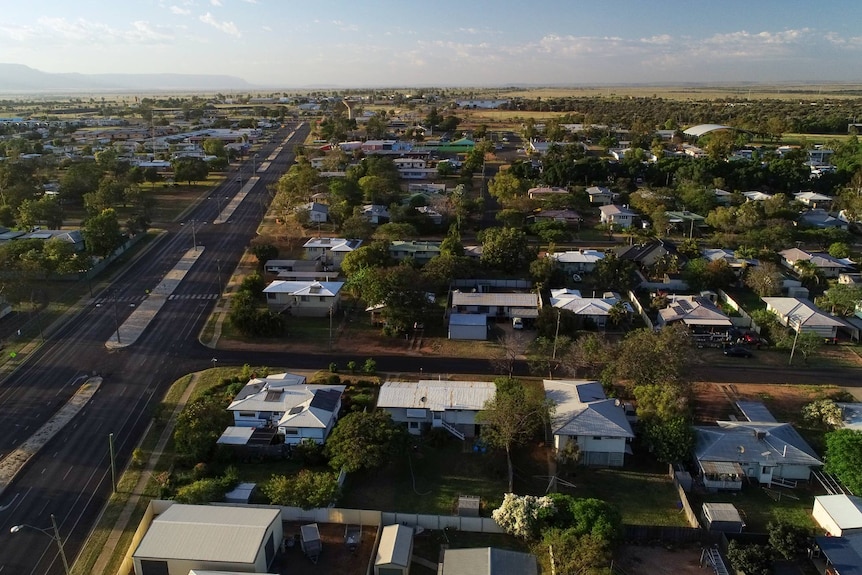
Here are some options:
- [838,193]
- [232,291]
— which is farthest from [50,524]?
[838,193]

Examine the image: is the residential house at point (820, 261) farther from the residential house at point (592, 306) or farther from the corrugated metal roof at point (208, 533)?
the corrugated metal roof at point (208, 533)

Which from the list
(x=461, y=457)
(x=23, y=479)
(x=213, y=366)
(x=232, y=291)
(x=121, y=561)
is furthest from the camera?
(x=232, y=291)

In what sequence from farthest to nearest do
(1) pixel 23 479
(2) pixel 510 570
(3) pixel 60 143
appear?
(3) pixel 60 143 < (1) pixel 23 479 < (2) pixel 510 570

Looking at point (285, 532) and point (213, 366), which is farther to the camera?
point (213, 366)

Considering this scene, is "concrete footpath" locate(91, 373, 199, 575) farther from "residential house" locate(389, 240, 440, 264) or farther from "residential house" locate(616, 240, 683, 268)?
"residential house" locate(616, 240, 683, 268)

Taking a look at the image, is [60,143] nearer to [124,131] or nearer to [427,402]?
[124,131]

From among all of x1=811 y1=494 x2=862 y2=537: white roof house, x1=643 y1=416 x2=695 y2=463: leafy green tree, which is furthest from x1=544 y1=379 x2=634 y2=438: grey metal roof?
x1=811 y1=494 x2=862 y2=537: white roof house
